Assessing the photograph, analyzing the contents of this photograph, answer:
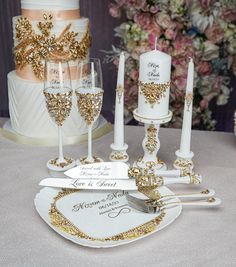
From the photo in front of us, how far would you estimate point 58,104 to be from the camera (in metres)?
0.86

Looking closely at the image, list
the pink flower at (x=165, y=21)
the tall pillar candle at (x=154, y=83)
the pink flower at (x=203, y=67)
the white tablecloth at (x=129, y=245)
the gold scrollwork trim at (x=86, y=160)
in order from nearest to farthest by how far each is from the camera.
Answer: the white tablecloth at (x=129, y=245) < the tall pillar candle at (x=154, y=83) < the gold scrollwork trim at (x=86, y=160) < the pink flower at (x=165, y=21) < the pink flower at (x=203, y=67)

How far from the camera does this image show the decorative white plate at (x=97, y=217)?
672 millimetres

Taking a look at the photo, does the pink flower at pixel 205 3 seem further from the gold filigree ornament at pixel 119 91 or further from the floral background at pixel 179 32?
the gold filigree ornament at pixel 119 91

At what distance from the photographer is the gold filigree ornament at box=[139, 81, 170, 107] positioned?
2.77 ft

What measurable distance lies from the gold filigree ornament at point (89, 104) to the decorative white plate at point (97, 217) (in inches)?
7.1

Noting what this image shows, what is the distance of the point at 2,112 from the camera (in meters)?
1.71

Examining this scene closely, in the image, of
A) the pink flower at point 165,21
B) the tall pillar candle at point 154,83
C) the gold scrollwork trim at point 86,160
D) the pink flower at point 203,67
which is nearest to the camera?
the tall pillar candle at point 154,83

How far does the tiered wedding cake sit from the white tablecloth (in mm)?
146

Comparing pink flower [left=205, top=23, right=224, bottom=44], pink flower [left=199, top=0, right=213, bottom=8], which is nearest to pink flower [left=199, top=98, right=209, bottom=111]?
pink flower [left=205, top=23, right=224, bottom=44]

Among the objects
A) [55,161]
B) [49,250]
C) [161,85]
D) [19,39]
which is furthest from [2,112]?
[49,250]

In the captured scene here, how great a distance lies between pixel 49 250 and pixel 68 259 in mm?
40

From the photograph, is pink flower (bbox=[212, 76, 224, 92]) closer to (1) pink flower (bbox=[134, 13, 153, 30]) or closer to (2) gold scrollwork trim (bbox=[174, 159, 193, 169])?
(1) pink flower (bbox=[134, 13, 153, 30])

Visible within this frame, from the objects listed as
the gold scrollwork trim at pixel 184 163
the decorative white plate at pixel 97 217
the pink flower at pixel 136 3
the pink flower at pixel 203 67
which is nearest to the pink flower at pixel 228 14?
the pink flower at pixel 203 67

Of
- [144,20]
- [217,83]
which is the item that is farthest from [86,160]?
[217,83]
